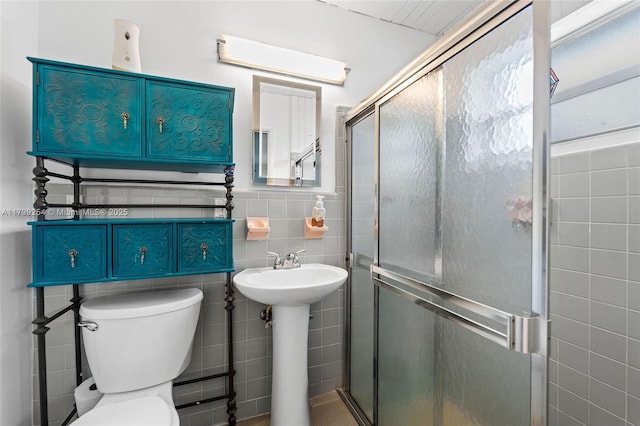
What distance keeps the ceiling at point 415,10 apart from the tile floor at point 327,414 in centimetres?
248

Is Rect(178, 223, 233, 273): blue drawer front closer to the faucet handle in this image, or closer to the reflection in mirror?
the faucet handle

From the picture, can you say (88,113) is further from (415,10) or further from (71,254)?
(415,10)

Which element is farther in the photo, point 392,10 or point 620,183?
point 392,10

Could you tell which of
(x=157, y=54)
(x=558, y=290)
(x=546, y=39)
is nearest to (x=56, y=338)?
(x=157, y=54)

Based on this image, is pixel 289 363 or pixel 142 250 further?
pixel 289 363

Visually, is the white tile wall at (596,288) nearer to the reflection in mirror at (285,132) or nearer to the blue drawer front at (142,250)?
the reflection in mirror at (285,132)

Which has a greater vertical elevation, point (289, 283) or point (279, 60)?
point (279, 60)

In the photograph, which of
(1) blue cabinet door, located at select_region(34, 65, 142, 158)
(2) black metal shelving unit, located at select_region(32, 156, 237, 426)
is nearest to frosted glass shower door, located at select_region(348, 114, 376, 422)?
(2) black metal shelving unit, located at select_region(32, 156, 237, 426)

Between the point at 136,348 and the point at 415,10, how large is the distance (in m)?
2.43

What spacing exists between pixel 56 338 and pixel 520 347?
6.00 feet

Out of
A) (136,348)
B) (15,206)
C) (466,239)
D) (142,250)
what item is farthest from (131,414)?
(466,239)

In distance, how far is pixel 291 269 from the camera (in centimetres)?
161

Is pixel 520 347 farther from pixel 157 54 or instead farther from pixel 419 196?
pixel 157 54

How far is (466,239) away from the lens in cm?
96
